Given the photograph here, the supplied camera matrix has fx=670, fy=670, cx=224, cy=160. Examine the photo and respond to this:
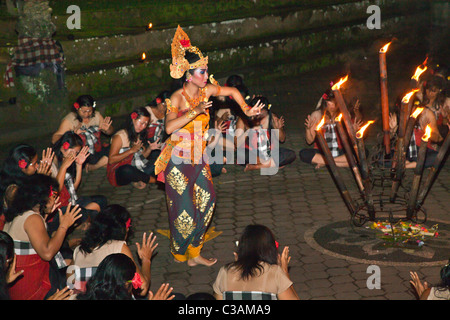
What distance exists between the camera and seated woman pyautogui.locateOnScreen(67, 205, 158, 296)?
536cm

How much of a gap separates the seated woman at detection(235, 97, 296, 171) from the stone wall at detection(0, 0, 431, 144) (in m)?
3.75

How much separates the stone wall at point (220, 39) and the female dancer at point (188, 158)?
5902 mm

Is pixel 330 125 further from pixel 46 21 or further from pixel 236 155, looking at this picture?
pixel 46 21

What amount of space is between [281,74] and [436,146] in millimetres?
8598

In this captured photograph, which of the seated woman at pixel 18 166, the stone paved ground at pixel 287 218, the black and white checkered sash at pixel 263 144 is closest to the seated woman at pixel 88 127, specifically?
the stone paved ground at pixel 287 218

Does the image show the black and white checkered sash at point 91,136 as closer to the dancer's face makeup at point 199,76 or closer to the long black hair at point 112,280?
the dancer's face makeup at point 199,76

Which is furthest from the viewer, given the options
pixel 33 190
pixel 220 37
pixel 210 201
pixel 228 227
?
pixel 220 37

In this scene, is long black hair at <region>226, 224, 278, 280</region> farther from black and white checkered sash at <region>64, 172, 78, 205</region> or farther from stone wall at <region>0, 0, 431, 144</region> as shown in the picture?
stone wall at <region>0, 0, 431, 144</region>

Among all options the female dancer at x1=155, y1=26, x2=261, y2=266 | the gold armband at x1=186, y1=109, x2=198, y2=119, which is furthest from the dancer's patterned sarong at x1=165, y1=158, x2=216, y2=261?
the gold armband at x1=186, y1=109, x2=198, y2=119

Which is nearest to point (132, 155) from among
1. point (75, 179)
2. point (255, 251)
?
point (75, 179)

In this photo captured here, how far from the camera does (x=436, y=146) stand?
9.91 m

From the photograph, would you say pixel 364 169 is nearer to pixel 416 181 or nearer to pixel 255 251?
pixel 416 181

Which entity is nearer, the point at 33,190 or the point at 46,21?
the point at 33,190

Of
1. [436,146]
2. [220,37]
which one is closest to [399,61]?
[220,37]
